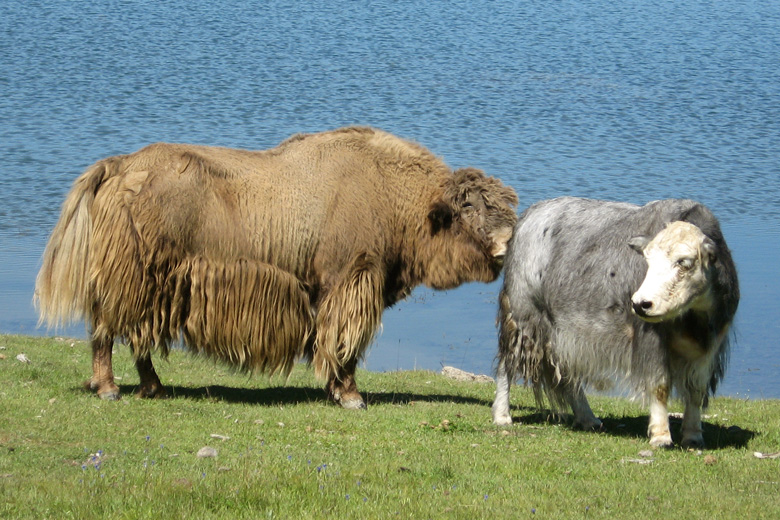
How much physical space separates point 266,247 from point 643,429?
320cm

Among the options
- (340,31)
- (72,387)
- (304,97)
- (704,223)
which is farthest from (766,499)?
(340,31)

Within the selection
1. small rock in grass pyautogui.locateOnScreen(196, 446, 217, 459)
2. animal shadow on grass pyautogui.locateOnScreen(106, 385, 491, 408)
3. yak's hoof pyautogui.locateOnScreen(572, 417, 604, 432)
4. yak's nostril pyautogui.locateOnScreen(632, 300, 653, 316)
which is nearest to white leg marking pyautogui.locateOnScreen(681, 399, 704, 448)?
yak's hoof pyautogui.locateOnScreen(572, 417, 604, 432)

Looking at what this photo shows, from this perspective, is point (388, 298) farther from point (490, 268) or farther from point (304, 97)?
point (304, 97)

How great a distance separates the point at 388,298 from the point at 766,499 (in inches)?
170

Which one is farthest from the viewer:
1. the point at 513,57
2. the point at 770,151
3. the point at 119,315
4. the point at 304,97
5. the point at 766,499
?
the point at 513,57

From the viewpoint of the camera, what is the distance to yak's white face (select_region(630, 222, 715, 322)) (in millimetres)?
7141

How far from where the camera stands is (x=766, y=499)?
20.6 ft

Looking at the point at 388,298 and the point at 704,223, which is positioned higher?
the point at 704,223

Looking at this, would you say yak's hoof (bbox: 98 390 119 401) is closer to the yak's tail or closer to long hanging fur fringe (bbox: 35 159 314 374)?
long hanging fur fringe (bbox: 35 159 314 374)

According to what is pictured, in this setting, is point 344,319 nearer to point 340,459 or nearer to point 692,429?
point 340,459

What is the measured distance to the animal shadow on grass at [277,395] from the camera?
943 centimetres

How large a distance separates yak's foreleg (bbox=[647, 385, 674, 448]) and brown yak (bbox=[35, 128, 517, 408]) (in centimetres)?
237

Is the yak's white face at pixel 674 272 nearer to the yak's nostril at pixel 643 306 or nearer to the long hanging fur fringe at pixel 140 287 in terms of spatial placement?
the yak's nostril at pixel 643 306

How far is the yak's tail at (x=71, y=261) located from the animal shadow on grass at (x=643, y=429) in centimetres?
349
